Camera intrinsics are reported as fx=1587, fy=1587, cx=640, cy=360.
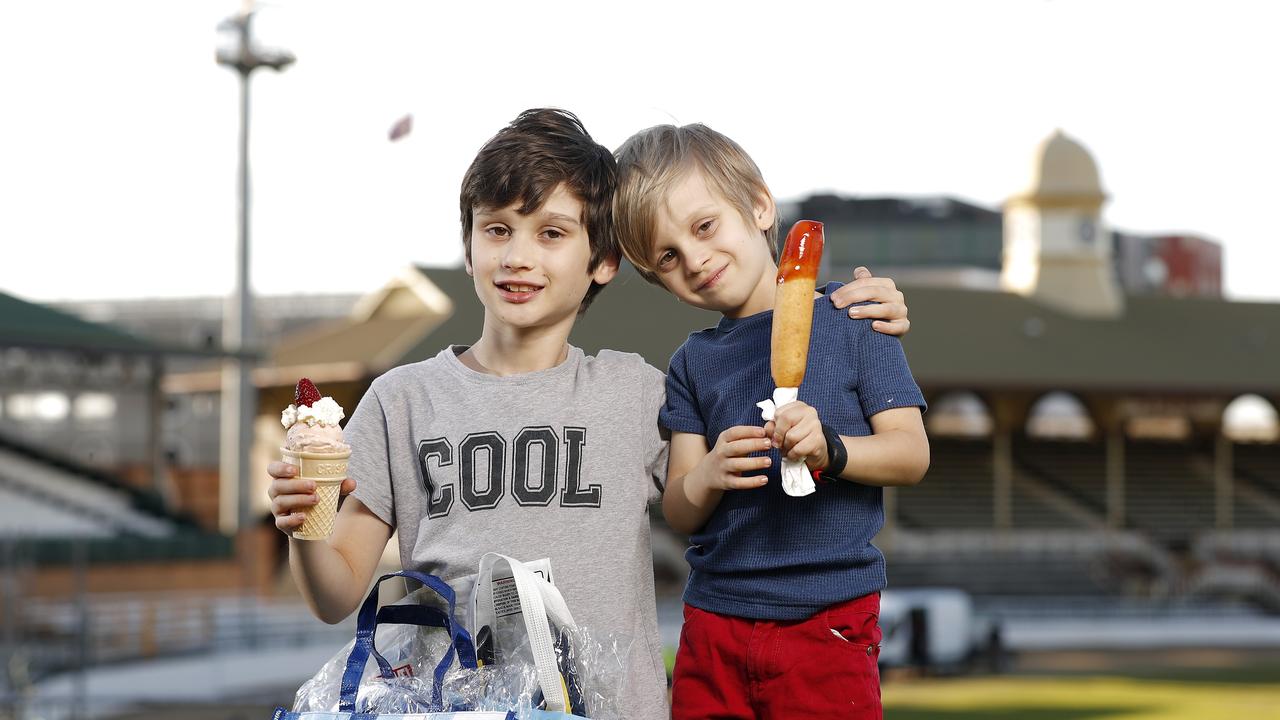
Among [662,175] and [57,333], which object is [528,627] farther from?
[57,333]

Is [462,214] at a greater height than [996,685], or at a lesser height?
greater

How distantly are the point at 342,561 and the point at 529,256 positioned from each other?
56 centimetres

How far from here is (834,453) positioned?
7.51 feet

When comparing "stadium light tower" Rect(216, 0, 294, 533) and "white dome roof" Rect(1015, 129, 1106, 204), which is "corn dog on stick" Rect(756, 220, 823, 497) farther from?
"white dome roof" Rect(1015, 129, 1106, 204)

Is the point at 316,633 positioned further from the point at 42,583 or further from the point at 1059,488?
the point at 1059,488

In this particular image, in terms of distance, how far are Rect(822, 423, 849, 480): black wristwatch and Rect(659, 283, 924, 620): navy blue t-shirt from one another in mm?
200

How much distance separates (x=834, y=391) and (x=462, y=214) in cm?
67

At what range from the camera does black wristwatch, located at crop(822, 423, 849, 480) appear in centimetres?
229

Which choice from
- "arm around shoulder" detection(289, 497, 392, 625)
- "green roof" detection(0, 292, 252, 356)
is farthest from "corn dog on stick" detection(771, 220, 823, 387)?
"green roof" detection(0, 292, 252, 356)

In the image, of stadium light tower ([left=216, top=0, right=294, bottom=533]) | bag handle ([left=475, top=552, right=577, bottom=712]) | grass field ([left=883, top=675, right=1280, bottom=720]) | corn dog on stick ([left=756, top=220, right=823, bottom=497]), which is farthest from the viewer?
stadium light tower ([left=216, top=0, right=294, bottom=533])

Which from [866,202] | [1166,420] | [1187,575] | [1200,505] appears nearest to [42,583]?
[1187,575]

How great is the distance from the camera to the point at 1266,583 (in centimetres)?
2997

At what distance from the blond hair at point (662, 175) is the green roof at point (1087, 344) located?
2289cm

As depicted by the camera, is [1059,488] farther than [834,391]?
Yes
